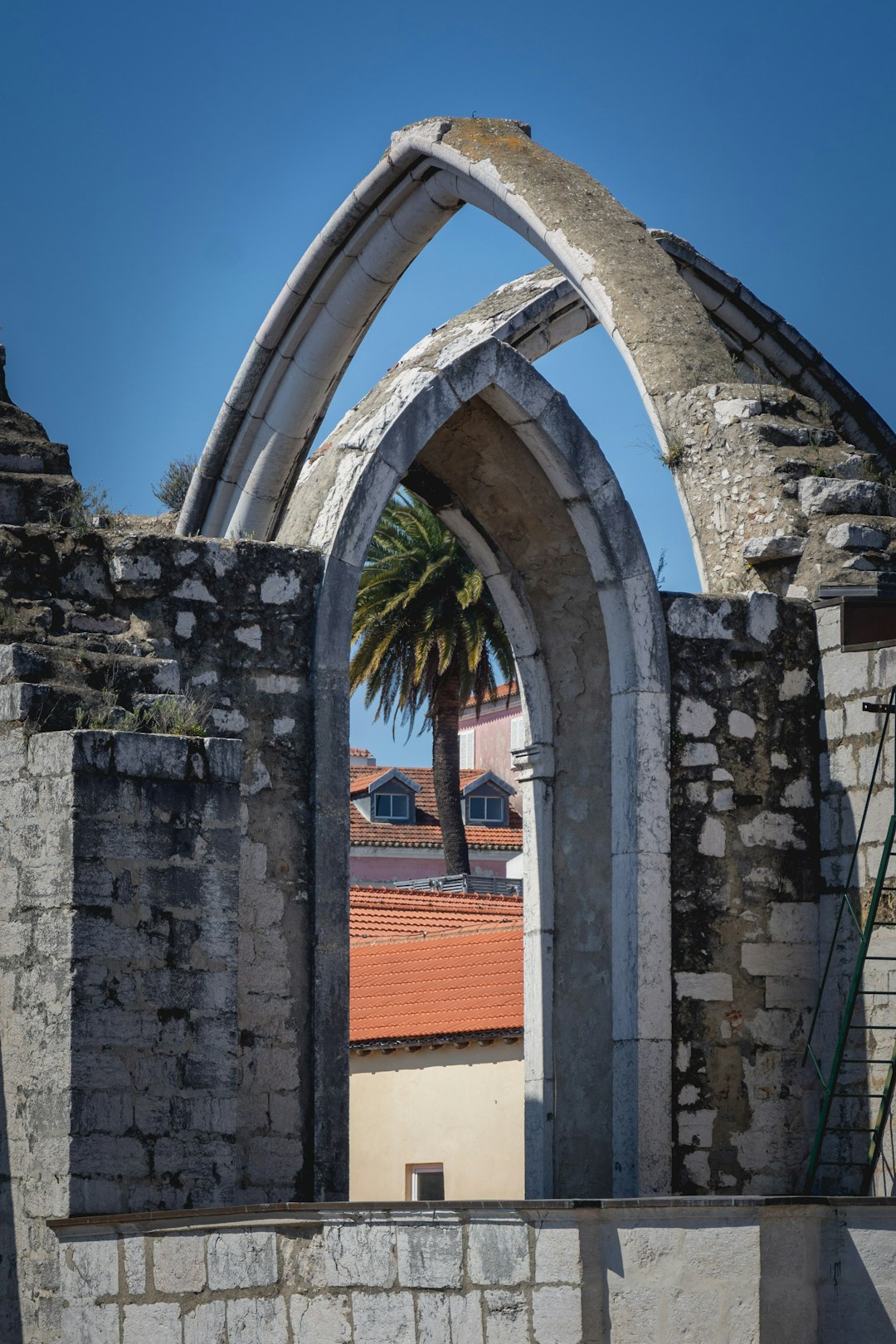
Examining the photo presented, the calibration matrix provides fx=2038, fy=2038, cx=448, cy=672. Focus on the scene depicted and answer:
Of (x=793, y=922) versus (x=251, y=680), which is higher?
(x=251, y=680)

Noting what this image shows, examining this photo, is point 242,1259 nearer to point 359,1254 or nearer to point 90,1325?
point 359,1254

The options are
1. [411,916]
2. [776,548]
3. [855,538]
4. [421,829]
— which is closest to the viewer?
[855,538]

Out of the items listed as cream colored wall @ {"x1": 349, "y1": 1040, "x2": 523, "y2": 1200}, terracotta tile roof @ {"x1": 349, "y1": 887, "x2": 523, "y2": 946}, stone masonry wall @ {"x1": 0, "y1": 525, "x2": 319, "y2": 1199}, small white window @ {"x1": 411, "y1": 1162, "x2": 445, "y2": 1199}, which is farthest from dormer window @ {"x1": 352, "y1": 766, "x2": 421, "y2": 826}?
stone masonry wall @ {"x1": 0, "y1": 525, "x2": 319, "y2": 1199}

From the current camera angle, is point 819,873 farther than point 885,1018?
Yes

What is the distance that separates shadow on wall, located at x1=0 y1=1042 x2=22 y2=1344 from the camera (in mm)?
6762

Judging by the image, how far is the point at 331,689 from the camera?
8.77 m

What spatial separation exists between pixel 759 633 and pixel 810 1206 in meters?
4.38

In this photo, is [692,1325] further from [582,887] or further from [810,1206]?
[582,887]

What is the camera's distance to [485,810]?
42.2m

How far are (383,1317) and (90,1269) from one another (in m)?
1.10

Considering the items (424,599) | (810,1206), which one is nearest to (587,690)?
(810,1206)

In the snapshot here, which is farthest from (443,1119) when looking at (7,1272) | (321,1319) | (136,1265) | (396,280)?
(321,1319)

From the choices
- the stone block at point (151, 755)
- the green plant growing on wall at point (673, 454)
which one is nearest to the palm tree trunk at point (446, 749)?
the green plant growing on wall at point (673, 454)

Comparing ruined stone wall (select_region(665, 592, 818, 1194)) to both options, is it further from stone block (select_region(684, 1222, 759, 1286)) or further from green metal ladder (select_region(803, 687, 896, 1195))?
stone block (select_region(684, 1222, 759, 1286))
